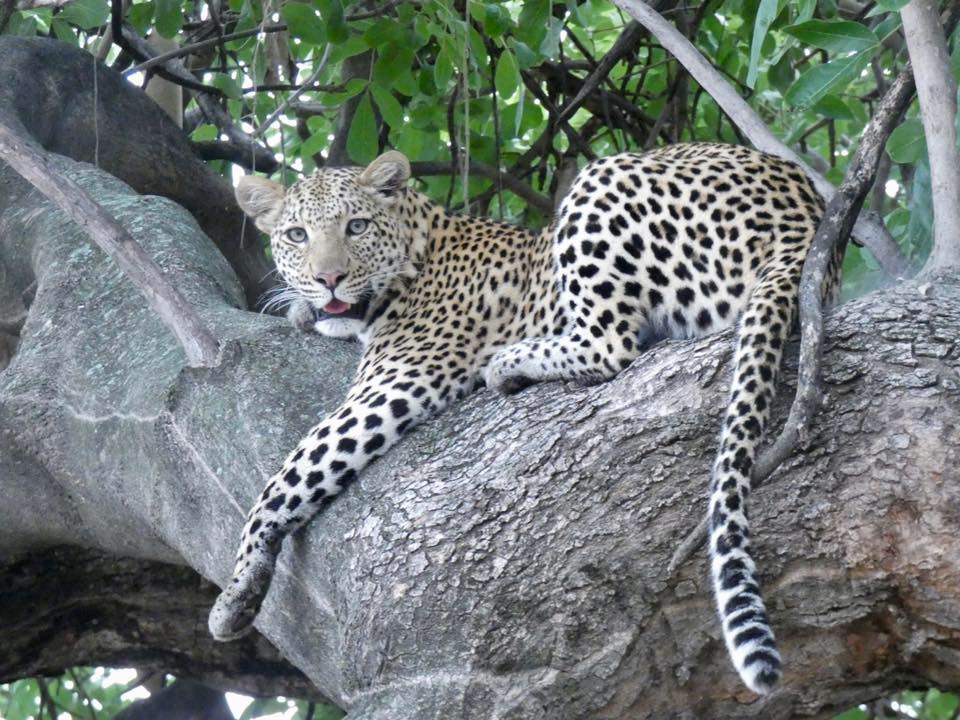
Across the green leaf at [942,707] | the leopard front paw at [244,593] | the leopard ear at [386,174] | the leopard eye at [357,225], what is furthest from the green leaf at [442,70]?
the green leaf at [942,707]

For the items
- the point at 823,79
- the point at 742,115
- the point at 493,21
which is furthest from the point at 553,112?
the point at 823,79

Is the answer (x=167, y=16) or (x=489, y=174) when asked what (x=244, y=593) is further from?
(x=489, y=174)

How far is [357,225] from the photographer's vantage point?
6008 millimetres

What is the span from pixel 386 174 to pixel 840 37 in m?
2.13

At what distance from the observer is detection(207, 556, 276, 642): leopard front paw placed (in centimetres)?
469

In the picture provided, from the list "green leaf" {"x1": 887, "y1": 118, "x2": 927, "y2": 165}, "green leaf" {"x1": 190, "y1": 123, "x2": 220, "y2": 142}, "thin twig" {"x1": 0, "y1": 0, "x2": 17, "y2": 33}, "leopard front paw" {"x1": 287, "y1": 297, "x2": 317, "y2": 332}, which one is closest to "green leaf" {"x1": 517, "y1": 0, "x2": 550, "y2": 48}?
"leopard front paw" {"x1": 287, "y1": 297, "x2": 317, "y2": 332}

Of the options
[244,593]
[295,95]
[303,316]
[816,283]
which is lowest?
[244,593]

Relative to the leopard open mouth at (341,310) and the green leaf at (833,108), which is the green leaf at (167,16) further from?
the green leaf at (833,108)

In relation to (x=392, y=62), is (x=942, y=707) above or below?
below

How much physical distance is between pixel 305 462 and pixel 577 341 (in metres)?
0.97

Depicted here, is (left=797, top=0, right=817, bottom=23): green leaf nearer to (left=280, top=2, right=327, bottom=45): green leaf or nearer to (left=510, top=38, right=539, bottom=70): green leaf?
(left=510, top=38, right=539, bottom=70): green leaf

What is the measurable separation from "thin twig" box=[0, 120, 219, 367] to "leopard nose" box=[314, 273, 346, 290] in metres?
0.73

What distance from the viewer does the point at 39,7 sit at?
7523mm

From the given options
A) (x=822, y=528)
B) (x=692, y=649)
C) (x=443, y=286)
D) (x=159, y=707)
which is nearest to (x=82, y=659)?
(x=159, y=707)
